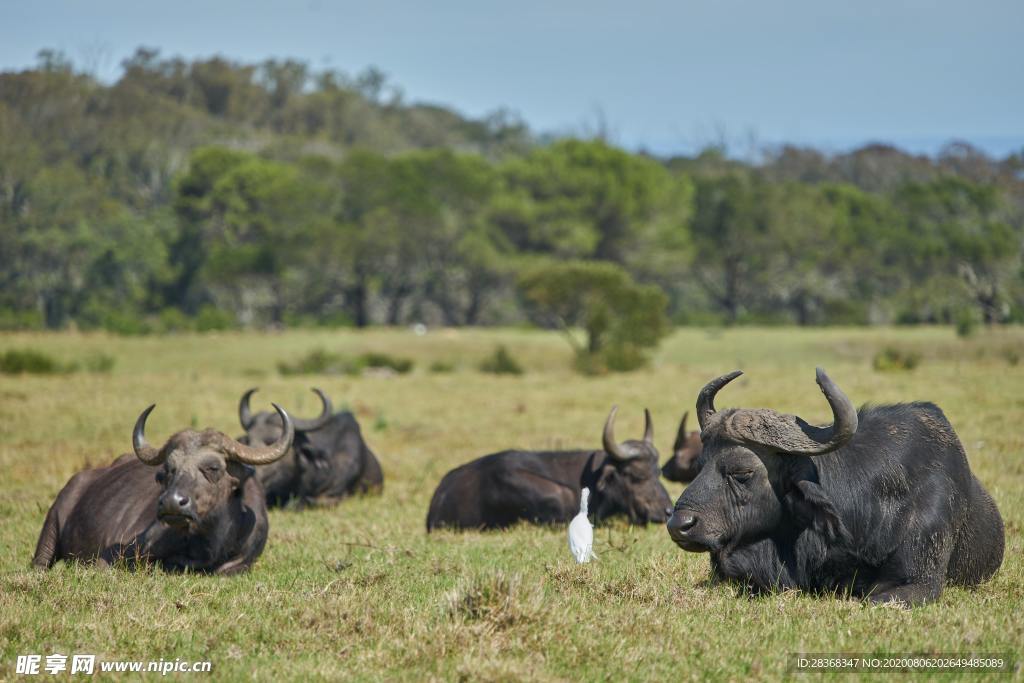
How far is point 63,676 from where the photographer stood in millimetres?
5309

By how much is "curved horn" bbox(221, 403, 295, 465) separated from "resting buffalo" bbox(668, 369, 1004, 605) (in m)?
3.11

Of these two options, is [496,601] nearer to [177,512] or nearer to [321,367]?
[177,512]

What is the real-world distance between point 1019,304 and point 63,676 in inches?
1897

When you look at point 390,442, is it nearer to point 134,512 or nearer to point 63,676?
point 134,512

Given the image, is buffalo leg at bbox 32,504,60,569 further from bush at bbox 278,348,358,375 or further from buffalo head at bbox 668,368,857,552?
bush at bbox 278,348,358,375

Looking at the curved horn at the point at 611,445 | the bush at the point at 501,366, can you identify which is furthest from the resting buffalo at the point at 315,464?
the bush at the point at 501,366

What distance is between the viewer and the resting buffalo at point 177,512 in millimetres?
8102

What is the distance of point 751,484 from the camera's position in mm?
6656

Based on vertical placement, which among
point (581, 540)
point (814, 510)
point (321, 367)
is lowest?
point (321, 367)

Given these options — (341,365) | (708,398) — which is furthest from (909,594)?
(341,365)

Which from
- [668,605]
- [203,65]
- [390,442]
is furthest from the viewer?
[203,65]

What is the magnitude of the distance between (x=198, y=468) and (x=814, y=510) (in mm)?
4005

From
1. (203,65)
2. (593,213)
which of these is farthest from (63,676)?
(203,65)

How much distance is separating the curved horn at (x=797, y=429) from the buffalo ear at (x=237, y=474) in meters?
3.55
